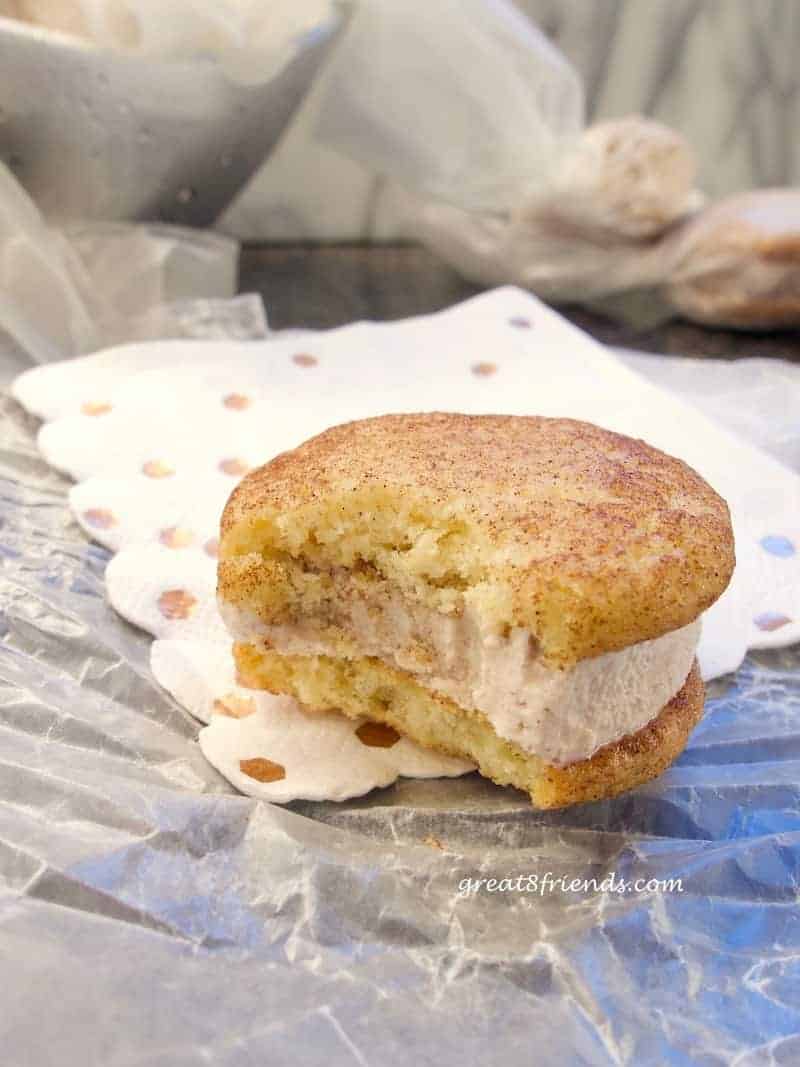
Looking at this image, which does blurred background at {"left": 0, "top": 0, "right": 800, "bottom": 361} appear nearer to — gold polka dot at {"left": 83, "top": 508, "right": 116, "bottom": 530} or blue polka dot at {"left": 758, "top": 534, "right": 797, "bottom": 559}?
gold polka dot at {"left": 83, "top": 508, "right": 116, "bottom": 530}

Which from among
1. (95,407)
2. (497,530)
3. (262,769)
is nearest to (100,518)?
(95,407)

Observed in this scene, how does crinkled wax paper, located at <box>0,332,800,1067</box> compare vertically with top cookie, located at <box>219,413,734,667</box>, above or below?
below

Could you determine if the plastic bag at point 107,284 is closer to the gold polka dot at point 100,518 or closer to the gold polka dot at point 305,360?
the gold polka dot at point 305,360

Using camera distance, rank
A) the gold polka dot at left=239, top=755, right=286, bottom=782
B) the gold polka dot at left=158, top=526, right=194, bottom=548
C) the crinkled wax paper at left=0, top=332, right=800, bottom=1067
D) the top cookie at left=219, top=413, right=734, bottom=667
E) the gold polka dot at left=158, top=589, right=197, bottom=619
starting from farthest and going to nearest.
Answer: the gold polka dot at left=158, top=526, right=194, bottom=548 → the gold polka dot at left=158, top=589, right=197, bottom=619 → the gold polka dot at left=239, top=755, right=286, bottom=782 → the top cookie at left=219, top=413, right=734, bottom=667 → the crinkled wax paper at left=0, top=332, right=800, bottom=1067

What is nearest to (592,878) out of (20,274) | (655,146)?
(20,274)

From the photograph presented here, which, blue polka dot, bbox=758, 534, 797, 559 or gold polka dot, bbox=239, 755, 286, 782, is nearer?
gold polka dot, bbox=239, 755, 286, 782

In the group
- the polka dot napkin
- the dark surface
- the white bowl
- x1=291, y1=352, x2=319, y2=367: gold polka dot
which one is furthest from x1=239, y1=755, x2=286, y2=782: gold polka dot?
the dark surface

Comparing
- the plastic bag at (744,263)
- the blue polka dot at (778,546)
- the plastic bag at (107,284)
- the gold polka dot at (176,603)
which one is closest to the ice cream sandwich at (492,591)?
the gold polka dot at (176,603)

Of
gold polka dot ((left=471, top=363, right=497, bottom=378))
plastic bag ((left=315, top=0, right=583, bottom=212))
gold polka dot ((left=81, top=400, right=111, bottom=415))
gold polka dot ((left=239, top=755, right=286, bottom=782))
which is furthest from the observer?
→ plastic bag ((left=315, top=0, right=583, bottom=212))
